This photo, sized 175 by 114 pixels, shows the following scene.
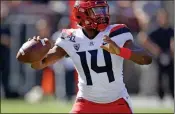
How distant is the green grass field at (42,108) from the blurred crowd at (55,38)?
48 cm

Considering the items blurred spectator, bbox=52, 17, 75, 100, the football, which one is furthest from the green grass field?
the football

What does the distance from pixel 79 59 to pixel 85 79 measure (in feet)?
0.59

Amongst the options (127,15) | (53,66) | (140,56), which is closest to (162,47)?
(127,15)

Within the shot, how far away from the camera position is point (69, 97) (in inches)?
491

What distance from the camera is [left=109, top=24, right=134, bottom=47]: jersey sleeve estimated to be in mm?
6172

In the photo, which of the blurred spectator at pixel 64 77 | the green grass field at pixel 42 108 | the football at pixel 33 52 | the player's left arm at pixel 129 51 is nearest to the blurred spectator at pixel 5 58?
the green grass field at pixel 42 108

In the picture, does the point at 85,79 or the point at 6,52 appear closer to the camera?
the point at 85,79

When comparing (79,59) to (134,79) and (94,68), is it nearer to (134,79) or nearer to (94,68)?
(94,68)

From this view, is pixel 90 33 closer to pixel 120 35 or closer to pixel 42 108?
pixel 120 35

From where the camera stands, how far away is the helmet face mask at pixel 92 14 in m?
6.19

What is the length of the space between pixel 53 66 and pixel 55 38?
0.74m

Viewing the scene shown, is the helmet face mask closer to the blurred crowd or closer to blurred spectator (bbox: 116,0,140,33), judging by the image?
the blurred crowd

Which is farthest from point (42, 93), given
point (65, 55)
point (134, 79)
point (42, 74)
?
point (65, 55)

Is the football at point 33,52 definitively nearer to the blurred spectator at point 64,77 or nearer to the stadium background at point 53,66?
the stadium background at point 53,66
